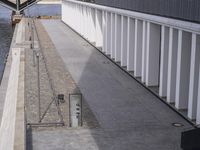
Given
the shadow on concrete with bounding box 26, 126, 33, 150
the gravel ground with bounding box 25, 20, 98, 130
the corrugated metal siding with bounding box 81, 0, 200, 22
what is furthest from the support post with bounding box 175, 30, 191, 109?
the shadow on concrete with bounding box 26, 126, 33, 150

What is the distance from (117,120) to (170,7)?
5.82 metres

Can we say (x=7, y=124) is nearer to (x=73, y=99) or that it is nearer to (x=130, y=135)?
(x=73, y=99)

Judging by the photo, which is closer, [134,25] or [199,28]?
[199,28]

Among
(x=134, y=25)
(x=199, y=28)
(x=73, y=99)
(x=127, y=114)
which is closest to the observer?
(x=199, y=28)

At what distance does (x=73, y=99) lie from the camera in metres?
16.4

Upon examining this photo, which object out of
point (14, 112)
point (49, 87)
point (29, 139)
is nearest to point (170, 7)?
point (14, 112)

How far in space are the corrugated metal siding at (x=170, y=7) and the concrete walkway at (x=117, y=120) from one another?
14.7 feet

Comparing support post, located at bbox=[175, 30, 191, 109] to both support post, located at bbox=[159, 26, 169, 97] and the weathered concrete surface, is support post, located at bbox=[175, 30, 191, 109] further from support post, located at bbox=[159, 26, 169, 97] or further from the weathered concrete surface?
the weathered concrete surface

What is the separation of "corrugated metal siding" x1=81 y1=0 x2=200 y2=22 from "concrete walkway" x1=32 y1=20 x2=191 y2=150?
448cm

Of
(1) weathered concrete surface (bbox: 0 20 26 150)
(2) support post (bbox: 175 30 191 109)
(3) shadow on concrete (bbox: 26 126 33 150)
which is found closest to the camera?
Result: (1) weathered concrete surface (bbox: 0 20 26 150)

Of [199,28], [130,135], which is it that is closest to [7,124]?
[130,135]

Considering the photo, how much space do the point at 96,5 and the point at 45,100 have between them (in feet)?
57.9

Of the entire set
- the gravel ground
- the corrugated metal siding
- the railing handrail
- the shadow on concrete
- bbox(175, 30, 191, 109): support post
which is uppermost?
the corrugated metal siding

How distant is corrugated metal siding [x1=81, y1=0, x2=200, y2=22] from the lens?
16.1 m
